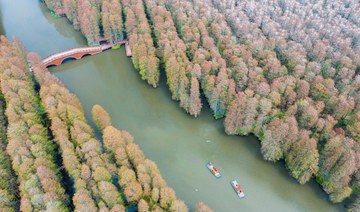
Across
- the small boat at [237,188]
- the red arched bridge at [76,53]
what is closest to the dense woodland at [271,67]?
the red arched bridge at [76,53]

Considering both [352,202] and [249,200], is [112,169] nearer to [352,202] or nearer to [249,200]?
[249,200]

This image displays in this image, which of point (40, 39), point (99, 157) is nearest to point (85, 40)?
point (40, 39)

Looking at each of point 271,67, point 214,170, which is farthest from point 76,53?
point 271,67

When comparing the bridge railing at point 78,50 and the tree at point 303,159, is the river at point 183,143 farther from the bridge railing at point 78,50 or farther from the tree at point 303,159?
the tree at point 303,159

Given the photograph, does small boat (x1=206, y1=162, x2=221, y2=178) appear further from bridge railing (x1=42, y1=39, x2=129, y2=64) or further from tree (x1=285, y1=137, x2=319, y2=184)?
bridge railing (x1=42, y1=39, x2=129, y2=64)

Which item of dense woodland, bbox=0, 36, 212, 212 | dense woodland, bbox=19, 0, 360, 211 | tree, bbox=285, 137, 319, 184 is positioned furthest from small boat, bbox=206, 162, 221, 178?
tree, bbox=285, 137, 319, 184

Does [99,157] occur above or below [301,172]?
above

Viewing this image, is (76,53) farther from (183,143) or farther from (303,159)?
(303,159)
